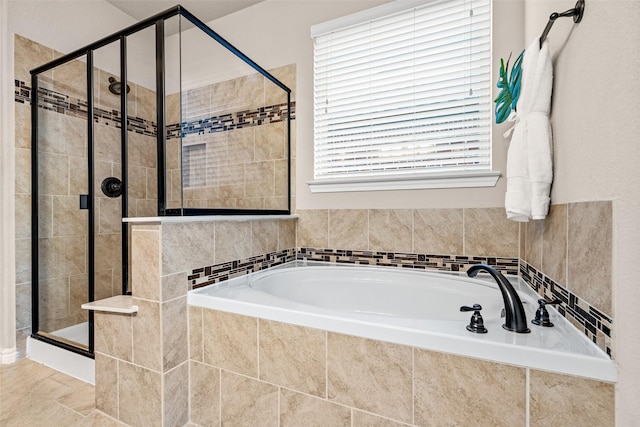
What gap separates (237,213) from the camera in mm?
1817

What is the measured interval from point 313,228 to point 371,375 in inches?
54.2

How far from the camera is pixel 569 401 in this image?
77cm

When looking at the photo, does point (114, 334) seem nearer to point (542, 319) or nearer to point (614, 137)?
point (542, 319)

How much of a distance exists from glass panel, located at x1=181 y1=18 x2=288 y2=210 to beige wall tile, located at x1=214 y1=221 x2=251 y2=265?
0.53 ft

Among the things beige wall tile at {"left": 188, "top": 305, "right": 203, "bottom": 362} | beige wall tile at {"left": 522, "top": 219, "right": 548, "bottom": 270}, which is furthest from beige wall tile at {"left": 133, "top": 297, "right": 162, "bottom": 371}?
beige wall tile at {"left": 522, "top": 219, "right": 548, "bottom": 270}

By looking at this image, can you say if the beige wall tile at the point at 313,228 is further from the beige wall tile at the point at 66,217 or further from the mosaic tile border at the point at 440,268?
the beige wall tile at the point at 66,217

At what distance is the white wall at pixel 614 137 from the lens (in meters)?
0.67

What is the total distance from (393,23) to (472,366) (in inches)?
82.4

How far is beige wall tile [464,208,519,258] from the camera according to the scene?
1767mm

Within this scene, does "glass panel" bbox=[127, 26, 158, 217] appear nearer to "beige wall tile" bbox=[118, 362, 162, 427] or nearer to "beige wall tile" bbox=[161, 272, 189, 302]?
"beige wall tile" bbox=[161, 272, 189, 302]

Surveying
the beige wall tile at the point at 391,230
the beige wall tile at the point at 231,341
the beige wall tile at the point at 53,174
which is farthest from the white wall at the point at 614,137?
the beige wall tile at the point at 53,174

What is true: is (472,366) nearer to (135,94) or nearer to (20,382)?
(135,94)

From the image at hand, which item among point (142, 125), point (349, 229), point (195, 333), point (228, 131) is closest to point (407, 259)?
point (349, 229)

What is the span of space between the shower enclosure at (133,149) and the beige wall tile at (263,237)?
133mm
